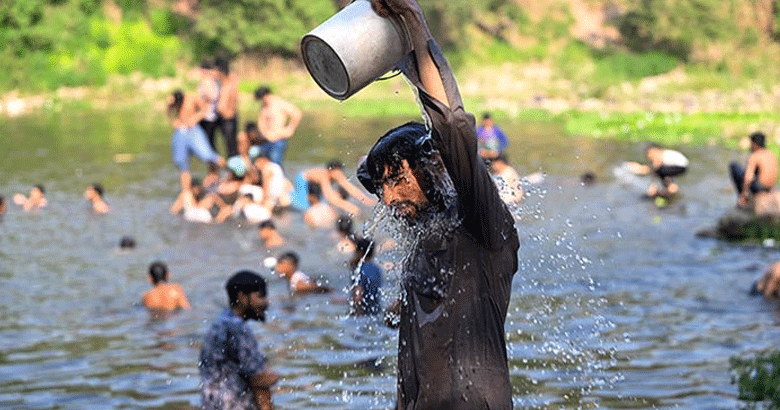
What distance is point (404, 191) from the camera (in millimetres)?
3771

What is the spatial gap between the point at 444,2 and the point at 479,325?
41.2m

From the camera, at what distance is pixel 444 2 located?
146 ft

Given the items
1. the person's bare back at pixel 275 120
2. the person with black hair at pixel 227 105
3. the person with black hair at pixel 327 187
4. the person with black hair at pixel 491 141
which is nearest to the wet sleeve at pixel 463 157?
the person with black hair at pixel 327 187

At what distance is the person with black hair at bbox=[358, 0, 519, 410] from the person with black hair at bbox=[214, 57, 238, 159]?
1456 cm

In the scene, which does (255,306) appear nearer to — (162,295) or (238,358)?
(238,358)

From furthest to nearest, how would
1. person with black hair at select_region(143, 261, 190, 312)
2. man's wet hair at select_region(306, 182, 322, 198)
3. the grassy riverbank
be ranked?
1. the grassy riverbank
2. man's wet hair at select_region(306, 182, 322, 198)
3. person with black hair at select_region(143, 261, 190, 312)

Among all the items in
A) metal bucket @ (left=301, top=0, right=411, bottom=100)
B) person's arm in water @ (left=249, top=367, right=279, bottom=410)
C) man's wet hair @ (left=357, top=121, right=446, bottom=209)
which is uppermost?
metal bucket @ (left=301, top=0, right=411, bottom=100)

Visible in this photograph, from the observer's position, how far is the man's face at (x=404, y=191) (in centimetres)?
376

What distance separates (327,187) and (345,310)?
543 cm

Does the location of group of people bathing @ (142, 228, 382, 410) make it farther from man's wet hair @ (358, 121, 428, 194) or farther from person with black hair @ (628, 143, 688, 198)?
person with black hair @ (628, 143, 688, 198)


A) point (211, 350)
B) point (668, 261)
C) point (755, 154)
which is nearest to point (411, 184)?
point (211, 350)

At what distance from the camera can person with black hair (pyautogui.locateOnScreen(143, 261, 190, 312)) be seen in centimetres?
1108

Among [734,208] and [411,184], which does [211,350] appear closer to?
[411,184]

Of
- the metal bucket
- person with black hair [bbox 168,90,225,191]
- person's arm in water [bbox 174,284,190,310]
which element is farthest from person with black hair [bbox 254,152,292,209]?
the metal bucket
